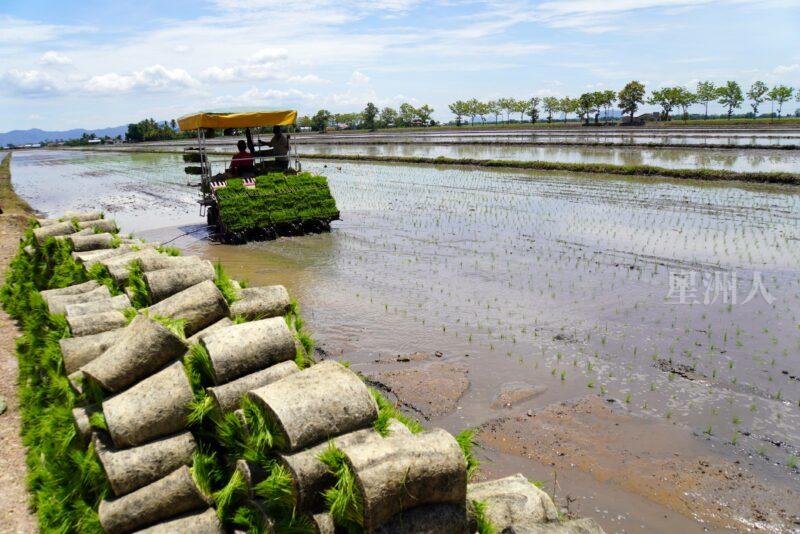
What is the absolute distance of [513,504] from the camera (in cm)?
415

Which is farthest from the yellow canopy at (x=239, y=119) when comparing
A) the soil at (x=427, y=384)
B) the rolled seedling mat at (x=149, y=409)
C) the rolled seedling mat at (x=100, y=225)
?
the rolled seedling mat at (x=149, y=409)

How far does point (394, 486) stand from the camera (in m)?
3.43

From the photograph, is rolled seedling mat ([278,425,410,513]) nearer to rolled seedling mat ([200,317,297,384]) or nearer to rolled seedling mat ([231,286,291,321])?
rolled seedling mat ([200,317,297,384])

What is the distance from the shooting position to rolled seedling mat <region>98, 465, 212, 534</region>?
13.5ft

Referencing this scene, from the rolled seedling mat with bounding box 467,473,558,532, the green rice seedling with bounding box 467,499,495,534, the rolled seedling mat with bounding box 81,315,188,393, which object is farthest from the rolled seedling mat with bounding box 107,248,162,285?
the green rice seedling with bounding box 467,499,495,534

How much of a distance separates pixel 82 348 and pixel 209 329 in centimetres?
127

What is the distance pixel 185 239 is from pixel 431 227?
736 cm

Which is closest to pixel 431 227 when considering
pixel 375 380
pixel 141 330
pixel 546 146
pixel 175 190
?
pixel 375 380

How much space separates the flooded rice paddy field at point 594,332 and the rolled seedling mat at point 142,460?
10.0 feet

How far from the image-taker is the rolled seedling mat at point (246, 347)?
4.68 meters

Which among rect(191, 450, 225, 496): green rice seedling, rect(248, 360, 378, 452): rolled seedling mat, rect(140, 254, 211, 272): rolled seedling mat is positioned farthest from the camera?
rect(140, 254, 211, 272): rolled seedling mat

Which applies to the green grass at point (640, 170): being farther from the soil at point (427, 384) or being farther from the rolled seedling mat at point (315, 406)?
the rolled seedling mat at point (315, 406)

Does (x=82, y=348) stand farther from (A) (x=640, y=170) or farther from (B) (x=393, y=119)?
(B) (x=393, y=119)

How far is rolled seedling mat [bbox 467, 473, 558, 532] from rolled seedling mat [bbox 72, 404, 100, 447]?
3055 mm
